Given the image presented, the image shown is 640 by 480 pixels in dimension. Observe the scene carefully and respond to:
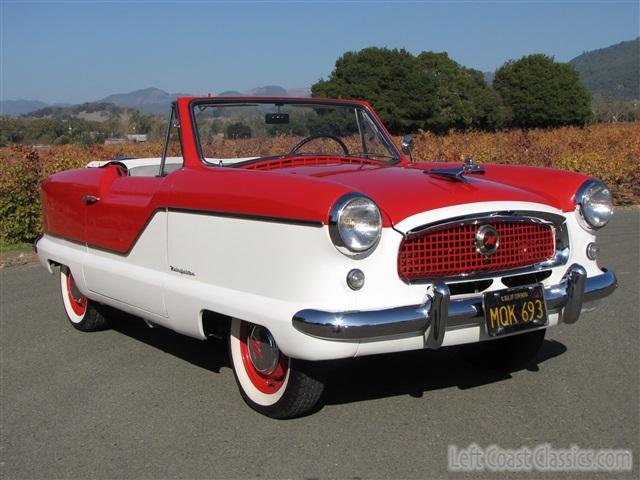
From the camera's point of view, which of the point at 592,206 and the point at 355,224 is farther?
the point at 592,206

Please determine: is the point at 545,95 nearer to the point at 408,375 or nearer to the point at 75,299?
the point at 75,299

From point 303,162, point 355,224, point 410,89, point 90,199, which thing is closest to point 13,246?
point 90,199

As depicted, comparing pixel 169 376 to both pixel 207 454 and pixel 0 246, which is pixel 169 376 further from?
pixel 0 246

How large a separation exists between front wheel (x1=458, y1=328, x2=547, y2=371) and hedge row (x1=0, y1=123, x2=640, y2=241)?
445cm

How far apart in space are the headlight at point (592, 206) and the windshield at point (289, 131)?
132cm

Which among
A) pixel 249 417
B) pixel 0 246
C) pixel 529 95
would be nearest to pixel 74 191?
pixel 249 417

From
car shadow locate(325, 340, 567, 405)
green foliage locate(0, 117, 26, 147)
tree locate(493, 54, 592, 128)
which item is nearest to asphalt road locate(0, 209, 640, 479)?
car shadow locate(325, 340, 567, 405)

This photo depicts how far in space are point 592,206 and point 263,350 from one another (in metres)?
1.86

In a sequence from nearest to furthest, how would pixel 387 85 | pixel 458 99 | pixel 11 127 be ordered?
pixel 11 127 < pixel 387 85 < pixel 458 99

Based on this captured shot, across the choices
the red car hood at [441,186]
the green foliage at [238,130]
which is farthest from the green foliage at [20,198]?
the red car hood at [441,186]

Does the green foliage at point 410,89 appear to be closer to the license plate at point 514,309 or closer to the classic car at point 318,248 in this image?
the classic car at point 318,248

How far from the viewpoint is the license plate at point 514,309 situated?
336 centimetres

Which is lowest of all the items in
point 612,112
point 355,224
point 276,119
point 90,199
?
point 612,112

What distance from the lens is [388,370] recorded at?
428 cm
